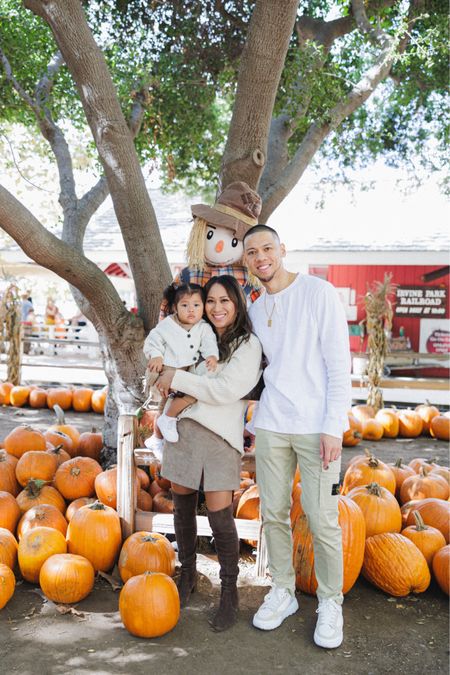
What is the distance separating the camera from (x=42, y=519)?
3.62 m

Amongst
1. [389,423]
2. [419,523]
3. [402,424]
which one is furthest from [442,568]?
[402,424]

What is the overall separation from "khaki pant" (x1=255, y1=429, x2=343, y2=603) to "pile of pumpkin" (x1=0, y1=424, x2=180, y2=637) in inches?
23.4

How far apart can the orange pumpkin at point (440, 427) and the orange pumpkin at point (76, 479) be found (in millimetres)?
4950

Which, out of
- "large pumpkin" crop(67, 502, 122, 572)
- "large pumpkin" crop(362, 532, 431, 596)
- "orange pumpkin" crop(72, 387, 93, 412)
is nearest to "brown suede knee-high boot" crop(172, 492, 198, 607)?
"large pumpkin" crop(67, 502, 122, 572)

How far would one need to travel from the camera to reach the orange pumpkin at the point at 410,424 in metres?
7.55

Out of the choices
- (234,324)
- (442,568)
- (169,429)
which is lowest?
(442,568)

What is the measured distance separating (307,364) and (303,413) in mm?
240

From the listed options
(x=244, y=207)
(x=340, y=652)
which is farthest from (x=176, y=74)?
(x=340, y=652)

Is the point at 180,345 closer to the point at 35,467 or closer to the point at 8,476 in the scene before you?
the point at 35,467

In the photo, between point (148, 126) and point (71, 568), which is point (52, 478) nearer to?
point (71, 568)

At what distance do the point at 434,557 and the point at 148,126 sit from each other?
18.2ft

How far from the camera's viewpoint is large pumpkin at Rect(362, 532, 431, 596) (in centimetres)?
330

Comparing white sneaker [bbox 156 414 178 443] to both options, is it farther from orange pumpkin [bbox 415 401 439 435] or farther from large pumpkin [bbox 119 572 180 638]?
orange pumpkin [bbox 415 401 439 435]

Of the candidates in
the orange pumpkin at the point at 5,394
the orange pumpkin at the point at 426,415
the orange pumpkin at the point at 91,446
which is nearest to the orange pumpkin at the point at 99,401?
the orange pumpkin at the point at 5,394
